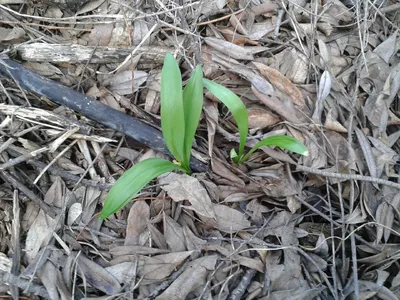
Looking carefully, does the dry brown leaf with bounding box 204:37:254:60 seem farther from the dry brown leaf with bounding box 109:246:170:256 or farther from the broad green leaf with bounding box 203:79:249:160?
the dry brown leaf with bounding box 109:246:170:256

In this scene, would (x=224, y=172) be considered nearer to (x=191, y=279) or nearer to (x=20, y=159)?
(x=191, y=279)

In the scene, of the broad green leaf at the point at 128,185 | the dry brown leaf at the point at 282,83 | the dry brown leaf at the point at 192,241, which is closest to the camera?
the broad green leaf at the point at 128,185

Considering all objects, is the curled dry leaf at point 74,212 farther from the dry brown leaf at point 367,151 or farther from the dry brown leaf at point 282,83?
the dry brown leaf at point 367,151

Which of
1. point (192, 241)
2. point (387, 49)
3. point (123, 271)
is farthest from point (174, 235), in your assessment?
point (387, 49)

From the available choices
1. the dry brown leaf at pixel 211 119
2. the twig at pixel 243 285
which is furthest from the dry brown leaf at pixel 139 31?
the twig at pixel 243 285

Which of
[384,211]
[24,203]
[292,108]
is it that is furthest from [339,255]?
[24,203]

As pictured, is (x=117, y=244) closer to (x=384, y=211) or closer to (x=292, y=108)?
(x=292, y=108)
